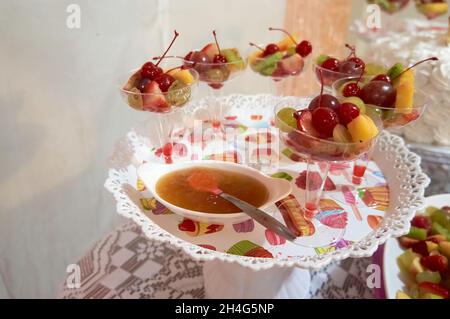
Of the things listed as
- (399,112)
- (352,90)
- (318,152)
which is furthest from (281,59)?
(318,152)

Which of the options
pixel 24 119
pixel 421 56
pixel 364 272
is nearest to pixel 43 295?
pixel 24 119

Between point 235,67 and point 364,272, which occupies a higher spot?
point 235,67

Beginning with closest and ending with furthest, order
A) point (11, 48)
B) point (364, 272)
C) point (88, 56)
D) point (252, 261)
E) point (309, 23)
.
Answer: point (252, 261) → point (11, 48) → point (364, 272) → point (88, 56) → point (309, 23)

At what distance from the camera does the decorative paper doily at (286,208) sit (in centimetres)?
77

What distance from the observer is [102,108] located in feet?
4.81

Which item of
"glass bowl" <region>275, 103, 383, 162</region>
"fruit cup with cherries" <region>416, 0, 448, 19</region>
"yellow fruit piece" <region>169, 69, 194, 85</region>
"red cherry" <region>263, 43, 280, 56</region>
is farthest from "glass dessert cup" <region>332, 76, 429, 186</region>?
"fruit cup with cherries" <region>416, 0, 448, 19</region>

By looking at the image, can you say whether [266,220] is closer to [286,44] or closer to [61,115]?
[286,44]

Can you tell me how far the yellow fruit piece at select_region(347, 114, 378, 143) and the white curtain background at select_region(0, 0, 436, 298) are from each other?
88cm

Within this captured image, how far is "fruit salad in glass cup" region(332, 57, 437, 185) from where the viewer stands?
0.96m

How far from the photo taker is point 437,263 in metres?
1.10

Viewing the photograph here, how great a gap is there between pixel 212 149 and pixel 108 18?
590 mm

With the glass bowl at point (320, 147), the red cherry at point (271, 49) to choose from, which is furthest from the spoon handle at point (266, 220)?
the red cherry at point (271, 49)

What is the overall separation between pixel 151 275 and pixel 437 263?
2.55 feet

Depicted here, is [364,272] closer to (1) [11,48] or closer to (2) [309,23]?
(1) [11,48]
